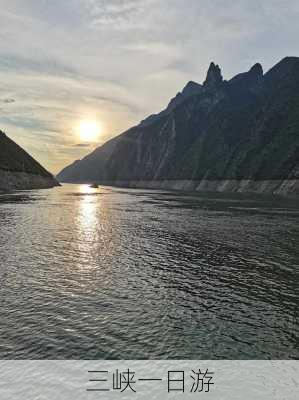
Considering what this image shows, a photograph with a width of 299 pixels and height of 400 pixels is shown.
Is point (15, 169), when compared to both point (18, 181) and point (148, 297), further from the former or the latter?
point (148, 297)

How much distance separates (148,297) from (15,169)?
157 m

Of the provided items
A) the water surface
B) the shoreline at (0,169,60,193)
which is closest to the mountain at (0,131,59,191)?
the shoreline at (0,169,60,193)

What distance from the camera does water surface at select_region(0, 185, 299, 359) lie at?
48.9 ft

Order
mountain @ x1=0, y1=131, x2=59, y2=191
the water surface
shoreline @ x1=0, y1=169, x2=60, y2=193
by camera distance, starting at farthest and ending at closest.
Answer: mountain @ x1=0, y1=131, x2=59, y2=191, shoreline @ x1=0, y1=169, x2=60, y2=193, the water surface

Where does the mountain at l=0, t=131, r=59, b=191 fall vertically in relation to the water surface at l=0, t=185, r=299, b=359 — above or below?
above

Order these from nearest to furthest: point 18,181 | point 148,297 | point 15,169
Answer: point 148,297, point 18,181, point 15,169

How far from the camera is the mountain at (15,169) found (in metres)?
153

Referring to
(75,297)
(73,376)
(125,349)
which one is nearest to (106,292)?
(75,297)

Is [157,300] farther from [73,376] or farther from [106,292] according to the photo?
[73,376]

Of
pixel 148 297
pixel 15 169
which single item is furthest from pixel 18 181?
pixel 148 297

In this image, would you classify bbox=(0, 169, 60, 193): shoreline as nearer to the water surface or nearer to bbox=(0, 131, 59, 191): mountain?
bbox=(0, 131, 59, 191): mountain

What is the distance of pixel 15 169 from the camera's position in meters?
165

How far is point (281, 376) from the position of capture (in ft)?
42.8

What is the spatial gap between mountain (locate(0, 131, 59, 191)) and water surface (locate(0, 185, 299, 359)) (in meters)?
121
